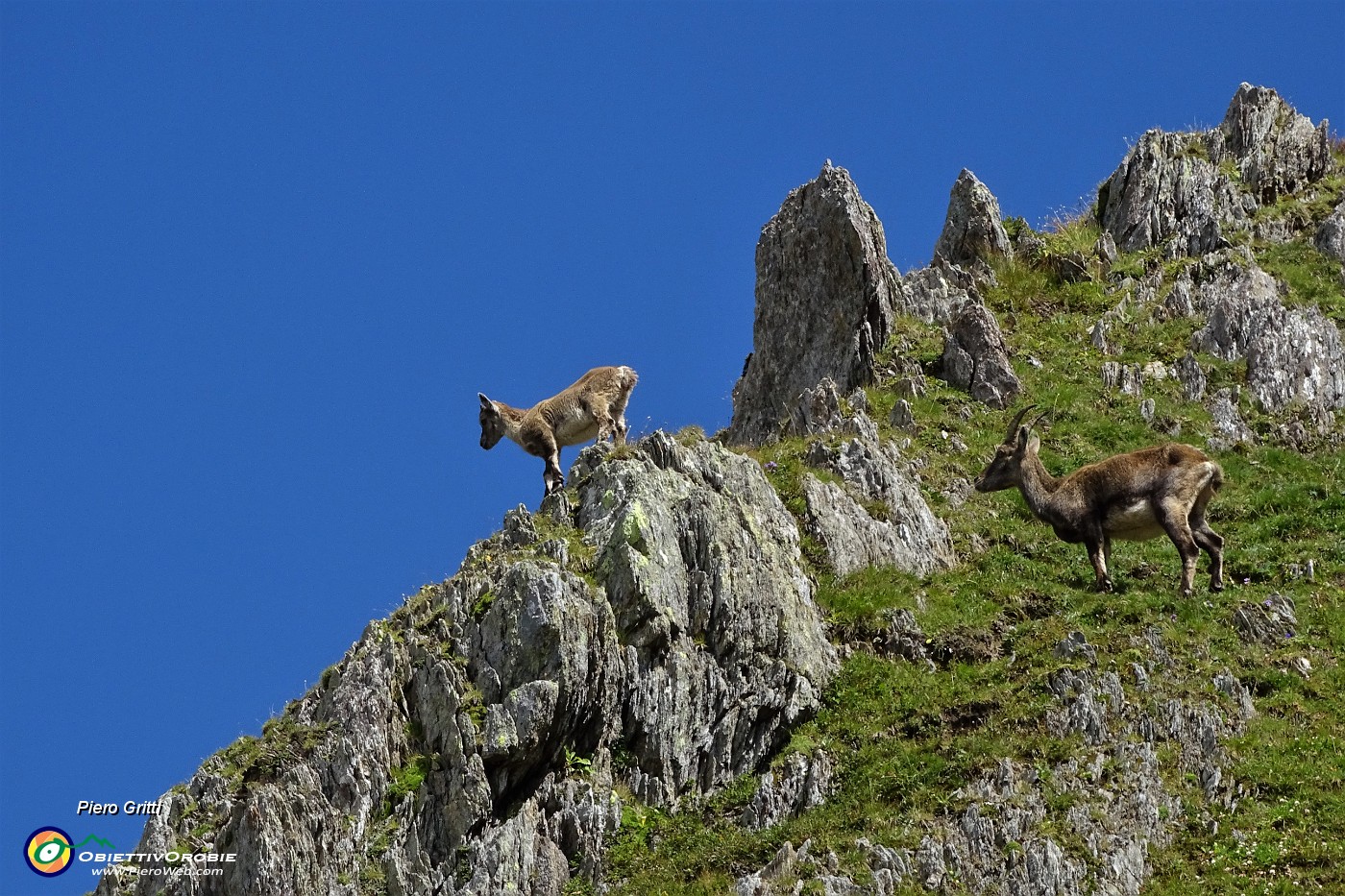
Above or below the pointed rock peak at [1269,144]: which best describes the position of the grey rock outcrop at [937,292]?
below

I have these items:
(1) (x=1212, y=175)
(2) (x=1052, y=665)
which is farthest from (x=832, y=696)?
(1) (x=1212, y=175)

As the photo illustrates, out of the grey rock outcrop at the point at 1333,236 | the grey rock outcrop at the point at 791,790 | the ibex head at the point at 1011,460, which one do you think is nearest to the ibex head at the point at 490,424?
the ibex head at the point at 1011,460

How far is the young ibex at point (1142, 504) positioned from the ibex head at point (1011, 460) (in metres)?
1.11

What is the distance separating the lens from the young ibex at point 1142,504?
2391 cm

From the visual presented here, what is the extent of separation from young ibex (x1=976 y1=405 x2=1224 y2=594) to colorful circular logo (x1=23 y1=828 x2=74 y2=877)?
49.6ft

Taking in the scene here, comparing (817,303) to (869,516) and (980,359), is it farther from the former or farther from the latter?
(869,516)

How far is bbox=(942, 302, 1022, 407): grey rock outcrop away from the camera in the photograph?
1243 inches

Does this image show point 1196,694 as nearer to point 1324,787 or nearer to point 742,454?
point 1324,787

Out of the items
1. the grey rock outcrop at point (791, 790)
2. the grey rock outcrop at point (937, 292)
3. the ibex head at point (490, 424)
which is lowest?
the grey rock outcrop at point (791, 790)

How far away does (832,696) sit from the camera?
22.8 metres

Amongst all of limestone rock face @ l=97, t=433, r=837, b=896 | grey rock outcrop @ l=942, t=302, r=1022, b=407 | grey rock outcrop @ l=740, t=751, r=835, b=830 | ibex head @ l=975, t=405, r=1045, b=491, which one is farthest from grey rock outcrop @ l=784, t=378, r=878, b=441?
grey rock outcrop @ l=740, t=751, r=835, b=830

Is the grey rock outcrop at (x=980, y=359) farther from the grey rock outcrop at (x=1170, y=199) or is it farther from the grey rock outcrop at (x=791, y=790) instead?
the grey rock outcrop at (x=791, y=790)

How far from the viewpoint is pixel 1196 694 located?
21156 mm

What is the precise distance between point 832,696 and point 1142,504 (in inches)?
222
